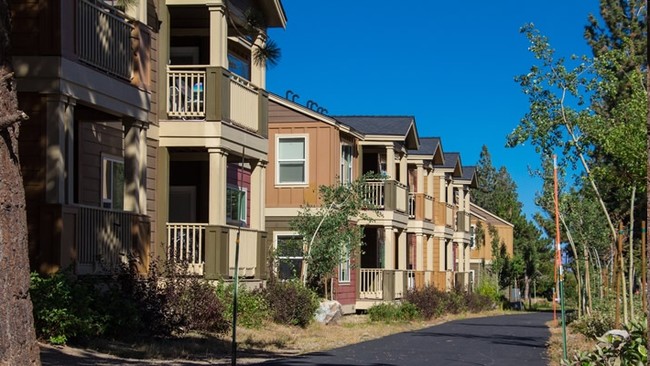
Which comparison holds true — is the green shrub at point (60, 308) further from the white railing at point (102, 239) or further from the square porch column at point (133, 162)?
the square porch column at point (133, 162)

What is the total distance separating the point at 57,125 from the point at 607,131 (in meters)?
11.1

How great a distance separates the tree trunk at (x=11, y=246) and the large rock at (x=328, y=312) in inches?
902

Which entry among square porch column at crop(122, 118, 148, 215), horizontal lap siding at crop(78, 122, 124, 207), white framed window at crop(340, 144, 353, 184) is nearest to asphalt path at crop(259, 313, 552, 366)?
square porch column at crop(122, 118, 148, 215)

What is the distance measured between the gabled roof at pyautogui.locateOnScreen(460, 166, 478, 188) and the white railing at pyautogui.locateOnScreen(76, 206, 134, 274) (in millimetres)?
43602

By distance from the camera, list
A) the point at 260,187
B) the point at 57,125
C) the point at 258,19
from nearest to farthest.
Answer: the point at 258,19 < the point at 57,125 < the point at 260,187

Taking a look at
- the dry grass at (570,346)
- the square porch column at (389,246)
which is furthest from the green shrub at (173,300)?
the square porch column at (389,246)

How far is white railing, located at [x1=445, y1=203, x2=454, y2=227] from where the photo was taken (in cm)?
5584

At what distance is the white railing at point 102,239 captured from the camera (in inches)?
776

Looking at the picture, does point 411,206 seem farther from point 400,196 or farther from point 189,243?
point 189,243

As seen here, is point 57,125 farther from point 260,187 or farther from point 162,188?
point 260,187

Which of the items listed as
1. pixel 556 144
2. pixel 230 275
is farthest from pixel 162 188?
pixel 556 144

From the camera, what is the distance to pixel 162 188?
25.4m

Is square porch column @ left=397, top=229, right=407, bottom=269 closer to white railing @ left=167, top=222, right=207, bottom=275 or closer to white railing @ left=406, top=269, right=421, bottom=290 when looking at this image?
white railing @ left=406, top=269, right=421, bottom=290

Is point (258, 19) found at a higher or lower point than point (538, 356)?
higher
